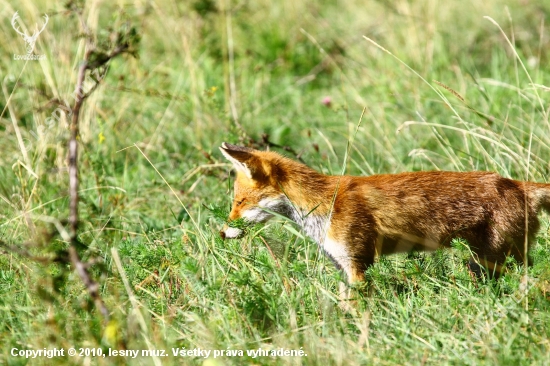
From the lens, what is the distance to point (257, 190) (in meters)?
4.92

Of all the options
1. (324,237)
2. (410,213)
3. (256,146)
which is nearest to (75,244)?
(324,237)

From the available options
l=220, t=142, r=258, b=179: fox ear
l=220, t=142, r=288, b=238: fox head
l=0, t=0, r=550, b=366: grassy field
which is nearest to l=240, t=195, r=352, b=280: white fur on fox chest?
l=220, t=142, r=288, b=238: fox head

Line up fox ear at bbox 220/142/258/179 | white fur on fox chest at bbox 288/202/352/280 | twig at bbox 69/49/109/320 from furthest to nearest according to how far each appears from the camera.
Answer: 1. fox ear at bbox 220/142/258/179
2. white fur on fox chest at bbox 288/202/352/280
3. twig at bbox 69/49/109/320

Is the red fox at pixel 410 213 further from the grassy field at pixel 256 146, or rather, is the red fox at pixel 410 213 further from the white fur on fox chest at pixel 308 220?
the grassy field at pixel 256 146

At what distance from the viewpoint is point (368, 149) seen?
708cm

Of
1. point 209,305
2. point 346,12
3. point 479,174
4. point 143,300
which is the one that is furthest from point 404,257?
point 346,12

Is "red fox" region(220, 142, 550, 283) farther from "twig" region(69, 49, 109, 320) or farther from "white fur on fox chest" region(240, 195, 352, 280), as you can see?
"twig" region(69, 49, 109, 320)

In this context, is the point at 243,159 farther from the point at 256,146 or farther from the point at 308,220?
the point at 256,146

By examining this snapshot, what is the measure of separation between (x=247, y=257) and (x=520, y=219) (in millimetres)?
1808

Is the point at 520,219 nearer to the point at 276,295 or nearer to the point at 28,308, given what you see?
the point at 276,295

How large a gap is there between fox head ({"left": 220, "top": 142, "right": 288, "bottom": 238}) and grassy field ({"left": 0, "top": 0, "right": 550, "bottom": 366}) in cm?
17

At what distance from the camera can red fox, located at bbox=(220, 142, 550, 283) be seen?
15.3ft

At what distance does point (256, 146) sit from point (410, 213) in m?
2.30

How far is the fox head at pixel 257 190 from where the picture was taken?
4.85 m
